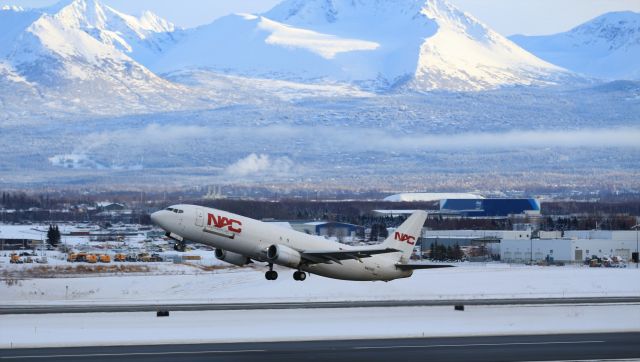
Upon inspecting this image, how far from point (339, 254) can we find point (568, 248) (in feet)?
223

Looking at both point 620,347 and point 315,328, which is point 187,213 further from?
point 620,347

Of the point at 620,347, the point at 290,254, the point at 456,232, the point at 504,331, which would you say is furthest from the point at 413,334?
the point at 456,232

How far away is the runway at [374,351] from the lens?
174 ft

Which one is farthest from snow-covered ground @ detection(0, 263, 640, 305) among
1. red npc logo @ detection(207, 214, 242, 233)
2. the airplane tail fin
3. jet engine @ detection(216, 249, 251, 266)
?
red npc logo @ detection(207, 214, 242, 233)

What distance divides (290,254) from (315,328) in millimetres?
13283

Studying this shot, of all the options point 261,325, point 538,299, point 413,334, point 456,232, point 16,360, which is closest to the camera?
point 16,360

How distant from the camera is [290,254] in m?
78.5

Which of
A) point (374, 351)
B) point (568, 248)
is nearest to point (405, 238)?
point (374, 351)

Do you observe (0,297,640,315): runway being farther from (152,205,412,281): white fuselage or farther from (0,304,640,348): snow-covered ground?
(0,304,640,348): snow-covered ground

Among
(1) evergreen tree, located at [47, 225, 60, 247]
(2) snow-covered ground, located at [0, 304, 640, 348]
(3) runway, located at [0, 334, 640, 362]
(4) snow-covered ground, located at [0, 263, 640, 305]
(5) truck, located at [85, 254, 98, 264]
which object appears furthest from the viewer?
(1) evergreen tree, located at [47, 225, 60, 247]

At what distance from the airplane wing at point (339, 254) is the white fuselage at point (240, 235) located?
1.62ft

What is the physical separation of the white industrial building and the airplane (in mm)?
58255

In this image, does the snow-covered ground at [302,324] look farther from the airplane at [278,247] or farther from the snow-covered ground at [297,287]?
the snow-covered ground at [297,287]

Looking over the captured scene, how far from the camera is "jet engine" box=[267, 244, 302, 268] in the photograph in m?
77.6
